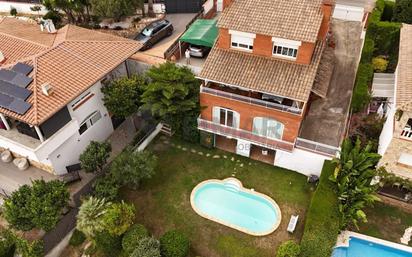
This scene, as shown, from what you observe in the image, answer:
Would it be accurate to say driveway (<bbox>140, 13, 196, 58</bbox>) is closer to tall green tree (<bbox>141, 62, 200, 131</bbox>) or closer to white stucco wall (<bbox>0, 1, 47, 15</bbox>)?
tall green tree (<bbox>141, 62, 200, 131</bbox>)

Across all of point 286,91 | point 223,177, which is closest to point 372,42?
point 286,91

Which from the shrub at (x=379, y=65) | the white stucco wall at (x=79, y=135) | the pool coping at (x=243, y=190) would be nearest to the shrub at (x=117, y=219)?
the pool coping at (x=243, y=190)

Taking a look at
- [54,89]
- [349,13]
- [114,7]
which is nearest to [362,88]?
[349,13]

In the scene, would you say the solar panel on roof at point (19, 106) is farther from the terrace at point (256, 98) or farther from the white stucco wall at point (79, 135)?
the terrace at point (256, 98)

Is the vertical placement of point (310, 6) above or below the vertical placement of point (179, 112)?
above

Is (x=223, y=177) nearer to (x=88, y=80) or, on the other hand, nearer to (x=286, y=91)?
(x=286, y=91)

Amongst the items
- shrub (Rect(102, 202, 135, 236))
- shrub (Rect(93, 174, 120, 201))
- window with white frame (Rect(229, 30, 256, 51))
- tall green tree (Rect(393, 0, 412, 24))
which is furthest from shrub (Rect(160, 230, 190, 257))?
tall green tree (Rect(393, 0, 412, 24))
